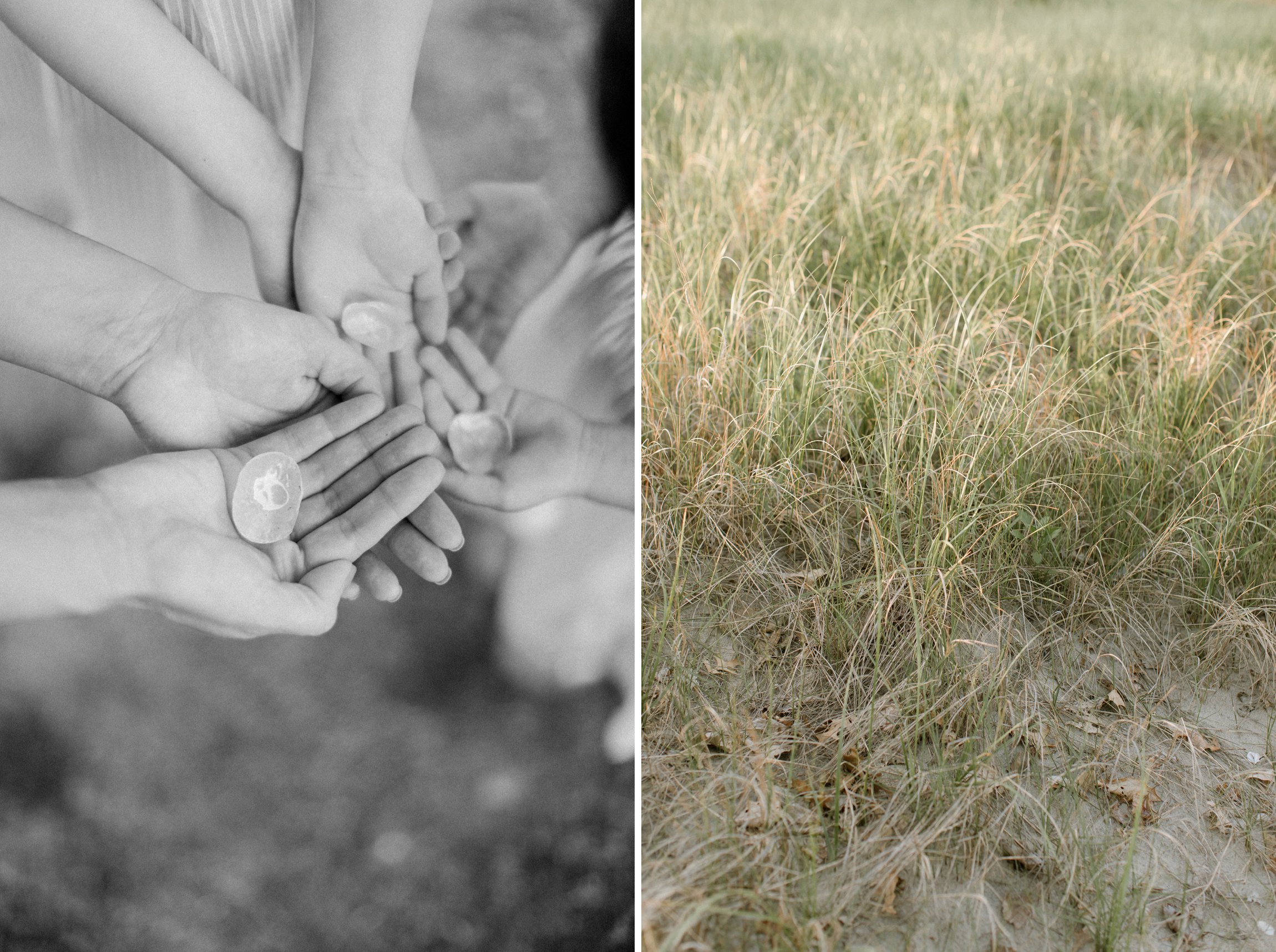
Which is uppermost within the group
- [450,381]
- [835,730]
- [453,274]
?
[453,274]

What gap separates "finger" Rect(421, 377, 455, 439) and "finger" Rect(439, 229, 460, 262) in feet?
0.49

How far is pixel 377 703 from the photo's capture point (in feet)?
3.46

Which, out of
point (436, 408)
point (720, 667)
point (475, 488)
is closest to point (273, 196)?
point (436, 408)

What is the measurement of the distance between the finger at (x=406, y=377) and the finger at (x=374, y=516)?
75 mm

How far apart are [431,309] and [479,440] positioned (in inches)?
6.6

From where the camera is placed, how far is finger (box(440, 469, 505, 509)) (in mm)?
1062

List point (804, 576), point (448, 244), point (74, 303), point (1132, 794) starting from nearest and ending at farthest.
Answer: point (74, 303)
point (448, 244)
point (1132, 794)
point (804, 576)

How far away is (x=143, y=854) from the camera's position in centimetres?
102

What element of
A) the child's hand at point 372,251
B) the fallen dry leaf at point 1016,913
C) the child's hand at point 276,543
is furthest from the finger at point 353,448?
the fallen dry leaf at point 1016,913

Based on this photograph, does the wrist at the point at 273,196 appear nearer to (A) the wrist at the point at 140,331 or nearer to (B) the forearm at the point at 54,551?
(A) the wrist at the point at 140,331

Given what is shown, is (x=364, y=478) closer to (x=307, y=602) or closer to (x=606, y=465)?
(x=307, y=602)

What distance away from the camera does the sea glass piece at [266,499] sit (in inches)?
38.6

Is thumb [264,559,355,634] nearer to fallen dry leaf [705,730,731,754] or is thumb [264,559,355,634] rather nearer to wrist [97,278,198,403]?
wrist [97,278,198,403]

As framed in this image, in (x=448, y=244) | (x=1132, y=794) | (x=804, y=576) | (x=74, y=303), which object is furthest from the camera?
(x=804, y=576)
